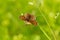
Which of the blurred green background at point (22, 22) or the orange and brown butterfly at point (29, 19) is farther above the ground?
the blurred green background at point (22, 22)

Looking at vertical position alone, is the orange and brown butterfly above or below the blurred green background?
below

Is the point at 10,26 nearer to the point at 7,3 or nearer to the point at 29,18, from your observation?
the point at 7,3

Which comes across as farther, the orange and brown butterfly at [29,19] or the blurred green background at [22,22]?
the blurred green background at [22,22]

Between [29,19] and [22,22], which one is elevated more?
[22,22]

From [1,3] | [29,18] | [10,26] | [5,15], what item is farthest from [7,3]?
[29,18]

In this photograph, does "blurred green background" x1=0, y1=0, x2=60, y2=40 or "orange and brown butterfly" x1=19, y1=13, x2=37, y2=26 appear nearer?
"orange and brown butterfly" x1=19, y1=13, x2=37, y2=26

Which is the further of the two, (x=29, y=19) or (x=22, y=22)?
(x=22, y=22)

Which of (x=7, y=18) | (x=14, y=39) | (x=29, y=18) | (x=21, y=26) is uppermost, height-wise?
(x=7, y=18)

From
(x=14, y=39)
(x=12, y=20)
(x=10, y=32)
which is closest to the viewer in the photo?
(x=14, y=39)
